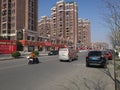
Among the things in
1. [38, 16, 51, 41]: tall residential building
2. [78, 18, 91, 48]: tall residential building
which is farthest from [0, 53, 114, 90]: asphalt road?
[78, 18, 91, 48]: tall residential building

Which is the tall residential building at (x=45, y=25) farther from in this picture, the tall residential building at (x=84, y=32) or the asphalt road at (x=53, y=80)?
the asphalt road at (x=53, y=80)

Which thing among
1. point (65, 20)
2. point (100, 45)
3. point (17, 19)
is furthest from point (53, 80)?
point (100, 45)

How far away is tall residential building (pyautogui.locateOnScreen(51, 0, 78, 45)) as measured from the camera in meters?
140

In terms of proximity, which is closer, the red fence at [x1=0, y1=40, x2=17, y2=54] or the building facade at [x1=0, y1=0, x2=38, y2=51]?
the red fence at [x1=0, y1=40, x2=17, y2=54]

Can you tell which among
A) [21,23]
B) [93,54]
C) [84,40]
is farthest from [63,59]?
[84,40]

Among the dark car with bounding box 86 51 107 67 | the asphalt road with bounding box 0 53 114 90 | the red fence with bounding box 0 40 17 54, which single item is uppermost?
the red fence with bounding box 0 40 17 54

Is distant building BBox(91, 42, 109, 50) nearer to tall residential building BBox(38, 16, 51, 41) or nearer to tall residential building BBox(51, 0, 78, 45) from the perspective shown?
tall residential building BBox(51, 0, 78, 45)

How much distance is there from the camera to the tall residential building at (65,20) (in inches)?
5527

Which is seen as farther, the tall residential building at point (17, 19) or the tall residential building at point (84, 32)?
the tall residential building at point (84, 32)

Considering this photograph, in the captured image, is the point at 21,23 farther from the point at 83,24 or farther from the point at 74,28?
the point at 83,24

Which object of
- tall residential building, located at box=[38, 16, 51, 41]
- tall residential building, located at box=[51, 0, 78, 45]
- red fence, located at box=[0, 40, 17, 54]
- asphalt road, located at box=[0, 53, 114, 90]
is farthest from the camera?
tall residential building, located at box=[38, 16, 51, 41]

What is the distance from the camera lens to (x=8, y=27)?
363ft

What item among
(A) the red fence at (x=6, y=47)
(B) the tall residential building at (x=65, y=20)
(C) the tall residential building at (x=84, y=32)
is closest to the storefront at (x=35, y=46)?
(B) the tall residential building at (x=65, y=20)

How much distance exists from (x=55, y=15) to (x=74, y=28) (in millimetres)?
15567
